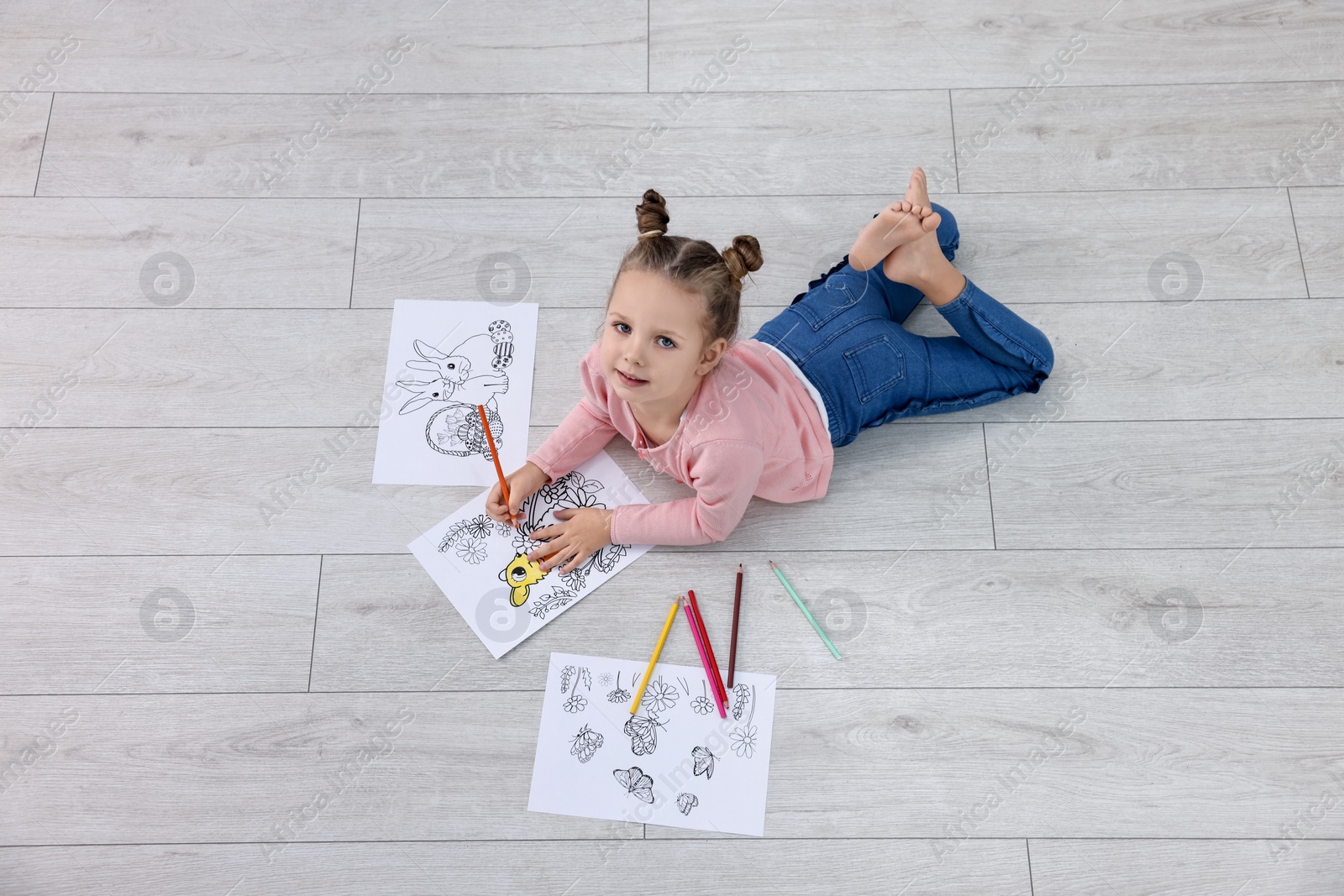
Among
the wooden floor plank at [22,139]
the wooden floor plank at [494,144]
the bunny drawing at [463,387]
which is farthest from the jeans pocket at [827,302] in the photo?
the wooden floor plank at [22,139]

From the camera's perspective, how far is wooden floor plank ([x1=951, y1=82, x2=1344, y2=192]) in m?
1.57

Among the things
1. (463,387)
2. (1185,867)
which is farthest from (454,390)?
(1185,867)

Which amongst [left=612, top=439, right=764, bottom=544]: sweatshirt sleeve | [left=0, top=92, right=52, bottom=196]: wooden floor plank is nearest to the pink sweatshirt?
[left=612, top=439, right=764, bottom=544]: sweatshirt sleeve

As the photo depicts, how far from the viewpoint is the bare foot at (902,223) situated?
1266mm

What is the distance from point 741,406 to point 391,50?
39.6 inches

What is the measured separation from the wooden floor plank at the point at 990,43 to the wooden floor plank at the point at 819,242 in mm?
243

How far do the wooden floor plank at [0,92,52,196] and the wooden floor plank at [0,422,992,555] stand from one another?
1.54ft

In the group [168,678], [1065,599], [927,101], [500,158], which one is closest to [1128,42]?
[927,101]

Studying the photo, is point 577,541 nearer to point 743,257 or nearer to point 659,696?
point 659,696

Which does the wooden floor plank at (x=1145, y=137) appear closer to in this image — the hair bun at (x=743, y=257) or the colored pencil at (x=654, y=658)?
the hair bun at (x=743, y=257)

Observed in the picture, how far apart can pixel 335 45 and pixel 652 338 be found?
40.6 inches

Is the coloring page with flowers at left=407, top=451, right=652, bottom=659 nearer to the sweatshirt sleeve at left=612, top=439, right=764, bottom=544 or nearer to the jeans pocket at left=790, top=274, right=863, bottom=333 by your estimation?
the sweatshirt sleeve at left=612, top=439, right=764, bottom=544

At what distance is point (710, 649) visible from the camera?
51.2 inches

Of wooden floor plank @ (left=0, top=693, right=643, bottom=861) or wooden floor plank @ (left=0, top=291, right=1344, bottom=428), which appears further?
wooden floor plank @ (left=0, top=291, right=1344, bottom=428)
